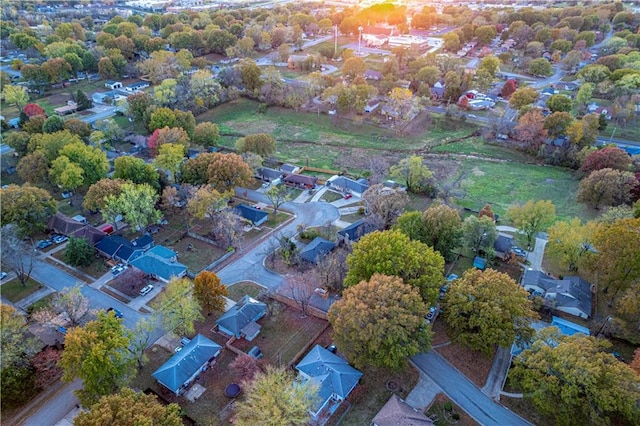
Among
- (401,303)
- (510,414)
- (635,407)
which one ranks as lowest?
(510,414)

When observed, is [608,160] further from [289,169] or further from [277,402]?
[277,402]

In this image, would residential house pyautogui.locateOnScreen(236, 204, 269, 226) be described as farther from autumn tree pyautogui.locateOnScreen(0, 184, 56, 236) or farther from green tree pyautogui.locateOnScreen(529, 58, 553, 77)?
green tree pyautogui.locateOnScreen(529, 58, 553, 77)

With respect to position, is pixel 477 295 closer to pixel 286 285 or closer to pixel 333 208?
pixel 286 285

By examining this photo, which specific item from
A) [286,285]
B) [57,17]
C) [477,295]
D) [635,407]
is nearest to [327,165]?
[286,285]

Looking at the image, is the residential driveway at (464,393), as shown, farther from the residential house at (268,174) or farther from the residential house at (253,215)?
the residential house at (268,174)

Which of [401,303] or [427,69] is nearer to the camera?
[401,303]

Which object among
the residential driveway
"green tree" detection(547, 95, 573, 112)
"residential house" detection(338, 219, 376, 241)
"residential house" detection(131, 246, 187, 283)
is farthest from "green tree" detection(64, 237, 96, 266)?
"green tree" detection(547, 95, 573, 112)
